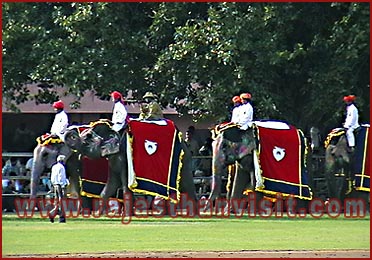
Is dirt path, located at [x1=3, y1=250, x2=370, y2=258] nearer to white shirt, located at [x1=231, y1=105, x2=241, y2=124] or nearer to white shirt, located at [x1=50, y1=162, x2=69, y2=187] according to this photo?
white shirt, located at [x1=50, y1=162, x2=69, y2=187]

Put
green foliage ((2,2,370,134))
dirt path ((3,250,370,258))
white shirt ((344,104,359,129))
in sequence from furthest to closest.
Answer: green foliage ((2,2,370,134)) → white shirt ((344,104,359,129)) → dirt path ((3,250,370,258))

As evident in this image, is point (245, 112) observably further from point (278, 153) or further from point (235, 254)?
point (235, 254)

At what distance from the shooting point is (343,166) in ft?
88.3

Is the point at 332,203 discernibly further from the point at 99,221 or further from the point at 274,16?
the point at 99,221

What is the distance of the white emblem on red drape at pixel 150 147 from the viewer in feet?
80.9

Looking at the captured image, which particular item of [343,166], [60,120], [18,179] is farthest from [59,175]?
[343,166]

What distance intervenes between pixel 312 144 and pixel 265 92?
5.91 feet

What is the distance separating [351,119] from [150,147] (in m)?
4.20

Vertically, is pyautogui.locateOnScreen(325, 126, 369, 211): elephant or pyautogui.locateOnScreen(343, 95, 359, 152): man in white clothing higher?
pyautogui.locateOnScreen(343, 95, 359, 152): man in white clothing

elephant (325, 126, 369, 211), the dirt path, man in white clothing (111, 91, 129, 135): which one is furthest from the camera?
elephant (325, 126, 369, 211)

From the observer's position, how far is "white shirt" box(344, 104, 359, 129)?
25.4m

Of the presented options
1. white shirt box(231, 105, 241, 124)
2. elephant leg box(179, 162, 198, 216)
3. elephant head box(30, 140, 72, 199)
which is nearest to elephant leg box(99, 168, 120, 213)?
elephant head box(30, 140, 72, 199)

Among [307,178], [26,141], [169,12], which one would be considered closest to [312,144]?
[307,178]

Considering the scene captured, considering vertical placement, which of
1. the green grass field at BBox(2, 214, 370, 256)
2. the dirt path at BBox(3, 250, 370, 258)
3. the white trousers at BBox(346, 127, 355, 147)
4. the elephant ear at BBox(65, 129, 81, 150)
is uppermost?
the white trousers at BBox(346, 127, 355, 147)
